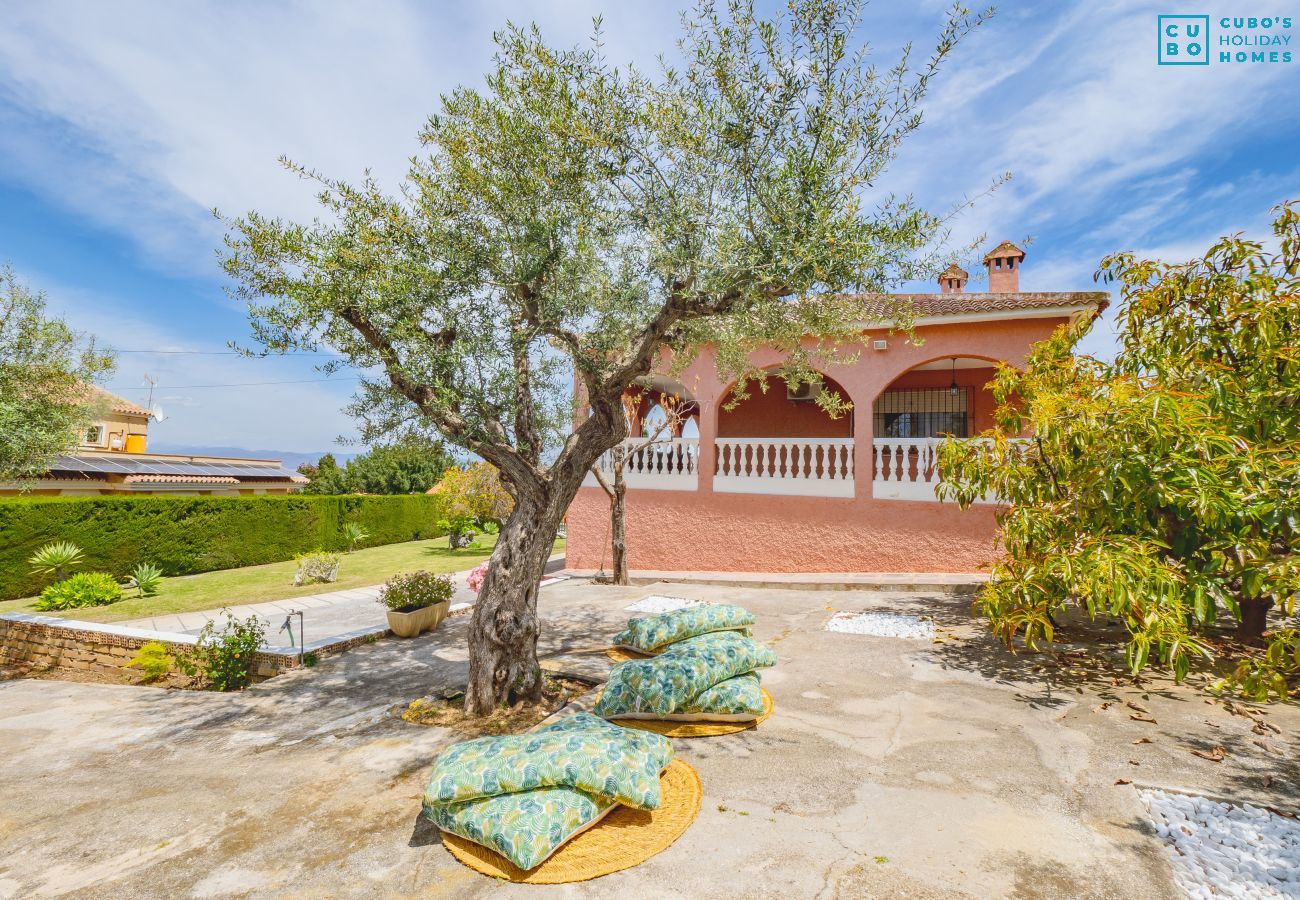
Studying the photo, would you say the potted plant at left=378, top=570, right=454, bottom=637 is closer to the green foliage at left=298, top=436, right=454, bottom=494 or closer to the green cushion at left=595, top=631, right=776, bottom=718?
the green cushion at left=595, top=631, right=776, bottom=718

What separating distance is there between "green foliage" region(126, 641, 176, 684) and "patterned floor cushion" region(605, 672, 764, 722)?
308 inches

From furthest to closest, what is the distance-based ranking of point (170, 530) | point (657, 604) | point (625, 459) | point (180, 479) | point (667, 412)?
point (180, 479) < point (170, 530) < point (667, 412) < point (625, 459) < point (657, 604)

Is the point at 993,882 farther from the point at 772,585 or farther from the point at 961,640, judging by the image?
the point at 772,585

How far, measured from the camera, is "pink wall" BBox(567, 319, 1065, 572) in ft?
38.7

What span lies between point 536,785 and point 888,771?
2660 millimetres

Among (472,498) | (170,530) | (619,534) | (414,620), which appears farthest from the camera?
(472,498)

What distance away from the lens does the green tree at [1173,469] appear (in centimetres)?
489

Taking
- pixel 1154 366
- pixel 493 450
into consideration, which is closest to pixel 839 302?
pixel 1154 366

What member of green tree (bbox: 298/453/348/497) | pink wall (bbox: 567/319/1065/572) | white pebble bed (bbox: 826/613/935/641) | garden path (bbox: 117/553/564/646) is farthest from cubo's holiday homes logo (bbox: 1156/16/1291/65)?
green tree (bbox: 298/453/348/497)

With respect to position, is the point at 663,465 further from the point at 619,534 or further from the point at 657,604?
the point at 657,604

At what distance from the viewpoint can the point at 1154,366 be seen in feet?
22.4

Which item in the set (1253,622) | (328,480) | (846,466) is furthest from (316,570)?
(1253,622)

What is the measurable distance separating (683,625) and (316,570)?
42.8 ft

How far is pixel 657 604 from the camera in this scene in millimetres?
10609
